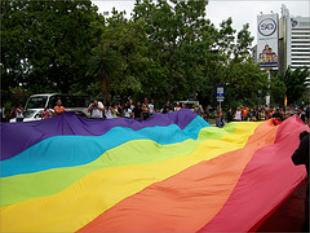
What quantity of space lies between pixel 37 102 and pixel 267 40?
126 ft

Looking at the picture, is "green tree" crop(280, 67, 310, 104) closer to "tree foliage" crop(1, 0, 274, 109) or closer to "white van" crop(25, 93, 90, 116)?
"tree foliage" crop(1, 0, 274, 109)

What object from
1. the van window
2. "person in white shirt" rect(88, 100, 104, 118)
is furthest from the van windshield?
"person in white shirt" rect(88, 100, 104, 118)

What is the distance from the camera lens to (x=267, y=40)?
51969 mm

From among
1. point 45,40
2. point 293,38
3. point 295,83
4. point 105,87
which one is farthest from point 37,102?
point 293,38

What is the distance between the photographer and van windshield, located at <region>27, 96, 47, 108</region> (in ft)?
66.7

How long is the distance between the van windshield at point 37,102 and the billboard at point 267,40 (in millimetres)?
35938

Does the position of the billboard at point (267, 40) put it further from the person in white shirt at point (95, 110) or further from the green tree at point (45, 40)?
the person in white shirt at point (95, 110)

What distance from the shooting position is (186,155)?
8.74 meters

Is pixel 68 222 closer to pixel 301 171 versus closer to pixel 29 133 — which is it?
pixel 301 171

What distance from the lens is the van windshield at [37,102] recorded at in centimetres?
2034

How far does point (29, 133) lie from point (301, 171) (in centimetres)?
533

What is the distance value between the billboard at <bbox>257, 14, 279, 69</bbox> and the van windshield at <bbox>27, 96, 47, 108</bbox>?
35.9 meters

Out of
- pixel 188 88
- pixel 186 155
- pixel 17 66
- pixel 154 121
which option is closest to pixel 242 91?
pixel 188 88

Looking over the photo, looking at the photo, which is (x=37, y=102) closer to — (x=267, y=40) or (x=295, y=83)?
(x=267, y=40)
